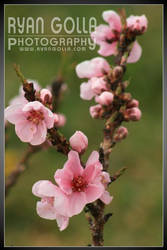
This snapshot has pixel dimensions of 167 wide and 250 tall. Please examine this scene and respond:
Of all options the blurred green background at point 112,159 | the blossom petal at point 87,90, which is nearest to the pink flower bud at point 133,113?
the blossom petal at point 87,90

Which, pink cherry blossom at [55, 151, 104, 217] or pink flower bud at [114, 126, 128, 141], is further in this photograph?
pink flower bud at [114, 126, 128, 141]

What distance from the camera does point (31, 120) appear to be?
0.95 meters

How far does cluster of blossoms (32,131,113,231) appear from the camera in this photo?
2.75ft

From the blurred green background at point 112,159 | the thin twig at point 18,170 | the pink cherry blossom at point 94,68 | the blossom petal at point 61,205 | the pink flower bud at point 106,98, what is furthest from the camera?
the blurred green background at point 112,159

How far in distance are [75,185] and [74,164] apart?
0.06m

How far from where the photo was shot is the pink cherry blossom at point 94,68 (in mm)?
1103

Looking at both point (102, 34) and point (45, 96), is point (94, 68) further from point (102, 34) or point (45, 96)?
point (45, 96)

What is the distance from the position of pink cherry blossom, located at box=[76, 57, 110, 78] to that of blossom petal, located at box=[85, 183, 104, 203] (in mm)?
356

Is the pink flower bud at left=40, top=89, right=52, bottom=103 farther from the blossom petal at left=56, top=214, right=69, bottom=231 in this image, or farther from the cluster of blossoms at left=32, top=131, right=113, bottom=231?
the blossom petal at left=56, top=214, right=69, bottom=231

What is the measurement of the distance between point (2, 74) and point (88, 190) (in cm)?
54

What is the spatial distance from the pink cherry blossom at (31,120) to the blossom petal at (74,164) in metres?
0.07

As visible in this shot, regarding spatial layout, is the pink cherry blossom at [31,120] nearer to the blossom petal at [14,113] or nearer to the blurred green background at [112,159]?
the blossom petal at [14,113]

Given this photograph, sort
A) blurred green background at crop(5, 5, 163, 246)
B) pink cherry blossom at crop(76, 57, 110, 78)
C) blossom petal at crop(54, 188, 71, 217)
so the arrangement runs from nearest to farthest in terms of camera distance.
A: 1. blossom petal at crop(54, 188, 71, 217)
2. pink cherry blossom at crop(76, 57, 110, 78)
3. blurred green background at crop(5, 5, 163, 246)

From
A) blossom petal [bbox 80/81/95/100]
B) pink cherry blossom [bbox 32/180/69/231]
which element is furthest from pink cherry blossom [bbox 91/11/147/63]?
pink cherry blossom [bbox 32/180/69/231]
